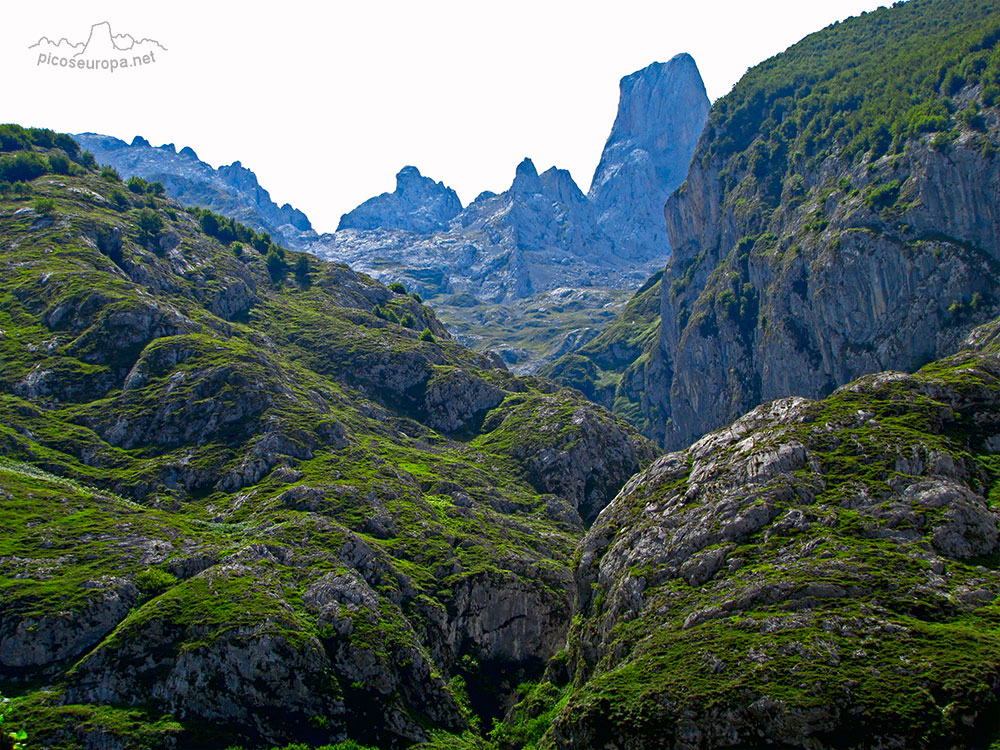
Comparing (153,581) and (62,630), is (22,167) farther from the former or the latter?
(62,630)

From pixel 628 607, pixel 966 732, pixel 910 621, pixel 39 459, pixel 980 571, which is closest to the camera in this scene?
pixel 966 732

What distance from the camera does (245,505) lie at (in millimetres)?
102562

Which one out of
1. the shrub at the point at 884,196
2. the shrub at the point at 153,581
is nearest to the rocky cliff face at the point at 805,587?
the shrub at the point at 153,581

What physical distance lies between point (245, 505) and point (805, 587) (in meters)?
71.1

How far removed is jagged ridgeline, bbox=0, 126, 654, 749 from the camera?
6981 cm

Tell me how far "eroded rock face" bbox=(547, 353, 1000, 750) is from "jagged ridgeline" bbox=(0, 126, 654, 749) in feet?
64.6

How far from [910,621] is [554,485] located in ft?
309

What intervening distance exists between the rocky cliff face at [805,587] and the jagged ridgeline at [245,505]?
56.8 ft

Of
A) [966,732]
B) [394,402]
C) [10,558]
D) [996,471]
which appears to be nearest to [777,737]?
[966,732]

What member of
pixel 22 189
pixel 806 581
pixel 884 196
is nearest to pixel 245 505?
pixel 806 581

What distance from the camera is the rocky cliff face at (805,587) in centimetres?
4891

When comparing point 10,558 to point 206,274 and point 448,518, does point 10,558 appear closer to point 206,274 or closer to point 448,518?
point 448,518

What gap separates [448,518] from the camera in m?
116

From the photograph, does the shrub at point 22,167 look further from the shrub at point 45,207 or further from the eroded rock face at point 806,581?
the eroded rock face at point 806,581
